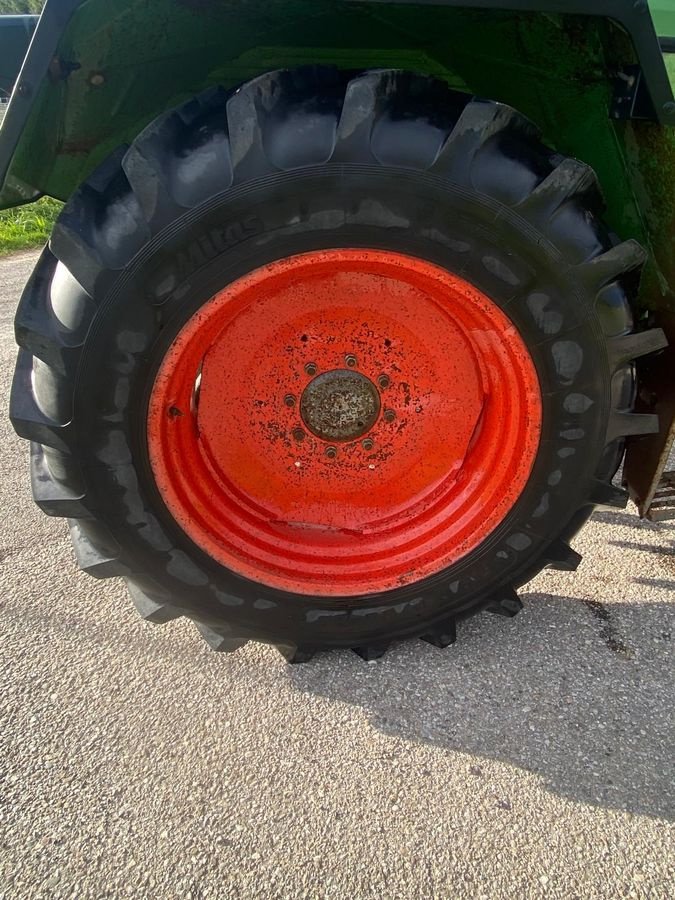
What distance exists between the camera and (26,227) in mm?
8367

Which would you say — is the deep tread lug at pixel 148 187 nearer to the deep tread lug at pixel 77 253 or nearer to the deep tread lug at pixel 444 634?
the deep tread lug at pixel 77 253

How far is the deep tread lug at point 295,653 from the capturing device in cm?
171

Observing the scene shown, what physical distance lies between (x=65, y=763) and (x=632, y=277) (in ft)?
5.56

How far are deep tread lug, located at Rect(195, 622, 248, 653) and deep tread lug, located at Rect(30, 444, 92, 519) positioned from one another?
17.4 inches

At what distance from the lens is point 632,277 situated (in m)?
1.46

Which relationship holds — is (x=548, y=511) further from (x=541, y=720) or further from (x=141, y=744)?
(x=141, y=744)

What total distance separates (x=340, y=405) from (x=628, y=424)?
27.4 inches

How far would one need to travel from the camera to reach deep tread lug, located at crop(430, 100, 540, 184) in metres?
1.26

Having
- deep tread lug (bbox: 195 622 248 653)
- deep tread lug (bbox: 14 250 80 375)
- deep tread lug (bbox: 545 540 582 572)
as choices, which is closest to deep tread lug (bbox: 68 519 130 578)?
deep tread lug (bbox: 195 622 248 653)

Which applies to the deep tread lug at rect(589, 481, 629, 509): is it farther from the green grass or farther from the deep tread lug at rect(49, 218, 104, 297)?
the green grass

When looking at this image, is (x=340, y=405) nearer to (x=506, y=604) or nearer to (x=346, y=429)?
(x=346, y=429)

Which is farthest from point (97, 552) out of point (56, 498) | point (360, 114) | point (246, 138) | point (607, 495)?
point (607, 495)

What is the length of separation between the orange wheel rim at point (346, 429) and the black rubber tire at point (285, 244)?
0.09 m

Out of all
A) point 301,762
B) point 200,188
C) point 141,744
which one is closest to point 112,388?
point 200,188
